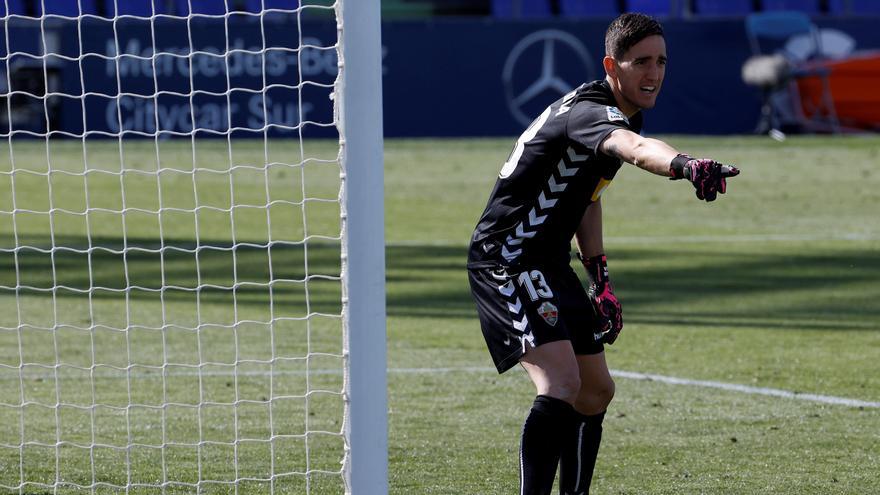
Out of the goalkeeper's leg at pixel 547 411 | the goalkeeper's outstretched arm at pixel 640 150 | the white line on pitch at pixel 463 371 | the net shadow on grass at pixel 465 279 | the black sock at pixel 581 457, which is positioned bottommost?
the net shadow on grass at pixel 465 279

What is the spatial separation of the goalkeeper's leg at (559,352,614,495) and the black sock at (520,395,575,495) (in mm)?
249

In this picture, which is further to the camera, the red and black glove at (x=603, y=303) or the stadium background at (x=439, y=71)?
the stadium background at (x=439, y=71)

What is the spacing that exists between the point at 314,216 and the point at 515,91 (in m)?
10.7

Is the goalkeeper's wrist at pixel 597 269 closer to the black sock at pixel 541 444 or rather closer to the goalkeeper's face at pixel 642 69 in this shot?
the black sock at pixel 541 444

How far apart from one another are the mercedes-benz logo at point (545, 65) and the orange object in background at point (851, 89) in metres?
3.98

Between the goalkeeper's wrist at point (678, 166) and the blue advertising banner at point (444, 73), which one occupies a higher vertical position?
the goalkeeper's wrist at point (678, 166)

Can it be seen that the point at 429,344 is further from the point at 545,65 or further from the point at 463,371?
the point at 545,65

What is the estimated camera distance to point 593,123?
14.5ft

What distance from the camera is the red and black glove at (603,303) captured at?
511 cm

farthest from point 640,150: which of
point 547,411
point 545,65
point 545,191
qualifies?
point 545,65

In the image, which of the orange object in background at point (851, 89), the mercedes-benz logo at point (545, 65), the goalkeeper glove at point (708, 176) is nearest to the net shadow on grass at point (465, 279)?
the goalkeeper glove at point (708, 176)

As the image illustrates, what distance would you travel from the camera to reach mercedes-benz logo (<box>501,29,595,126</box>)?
25484 mm

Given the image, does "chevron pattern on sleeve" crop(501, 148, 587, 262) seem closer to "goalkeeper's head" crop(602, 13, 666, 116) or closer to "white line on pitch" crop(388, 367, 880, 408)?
"goalkeeper's head" crop(602, 13, 666, 116)

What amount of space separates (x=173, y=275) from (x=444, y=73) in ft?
47.2
